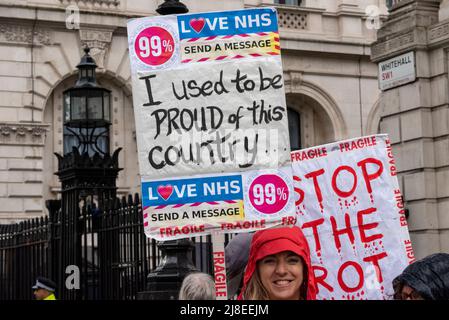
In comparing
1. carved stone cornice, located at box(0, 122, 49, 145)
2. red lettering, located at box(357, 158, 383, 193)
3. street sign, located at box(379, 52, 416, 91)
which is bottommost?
A: red lettering, located at box(357, 158, 383, 193)

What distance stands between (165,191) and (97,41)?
20.9 metres

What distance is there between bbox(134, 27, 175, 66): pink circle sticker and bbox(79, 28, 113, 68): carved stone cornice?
20.3 m

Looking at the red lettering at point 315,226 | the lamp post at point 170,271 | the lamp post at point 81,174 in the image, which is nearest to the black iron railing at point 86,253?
the lamp post at point 81,174

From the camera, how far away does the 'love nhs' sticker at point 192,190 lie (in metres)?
5.95

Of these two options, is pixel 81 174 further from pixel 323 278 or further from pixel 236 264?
pixel 236 264

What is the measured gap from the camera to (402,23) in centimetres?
1367

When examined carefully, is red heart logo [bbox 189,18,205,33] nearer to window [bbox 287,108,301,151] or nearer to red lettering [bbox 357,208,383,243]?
red lettering [bbox 357,208,383,243]

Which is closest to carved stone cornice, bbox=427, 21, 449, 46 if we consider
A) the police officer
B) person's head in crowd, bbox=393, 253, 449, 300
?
the police officer

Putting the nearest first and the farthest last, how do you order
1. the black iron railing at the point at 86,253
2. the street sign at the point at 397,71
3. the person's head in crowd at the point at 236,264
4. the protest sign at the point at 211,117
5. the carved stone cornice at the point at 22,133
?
1. the person's head in crowd at the point at 236,264
2. the protest sign at the point at 211,117
3. the black iron railing at the point at 86,253
4. the street sign at the point at 397,71
5. the carved stone cornice at the point at 22,133

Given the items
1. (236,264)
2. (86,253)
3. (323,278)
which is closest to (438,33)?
(86,253)

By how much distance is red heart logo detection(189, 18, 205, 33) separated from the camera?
6250 millimetres

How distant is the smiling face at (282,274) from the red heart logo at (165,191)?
154 cm

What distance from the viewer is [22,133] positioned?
25.5 m

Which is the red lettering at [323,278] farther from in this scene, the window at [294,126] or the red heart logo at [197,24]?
the window at [294,126]
